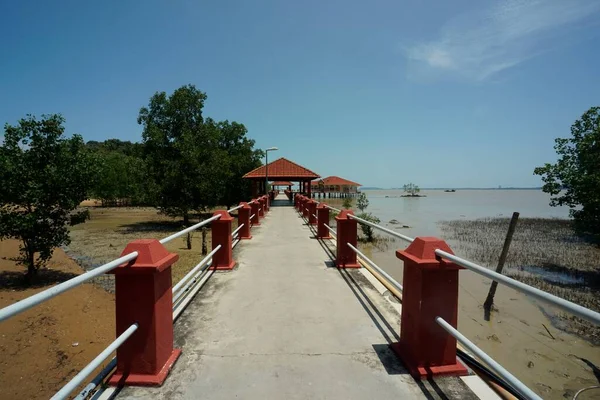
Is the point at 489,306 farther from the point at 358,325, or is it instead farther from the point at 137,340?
the point at 137,340

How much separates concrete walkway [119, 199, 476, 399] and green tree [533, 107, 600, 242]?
1366 centimetres

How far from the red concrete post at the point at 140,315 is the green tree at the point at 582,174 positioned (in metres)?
16.6

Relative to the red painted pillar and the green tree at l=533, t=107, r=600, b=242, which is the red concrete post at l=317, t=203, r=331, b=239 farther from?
the green tree at l=533, t=107, r=600, b=242

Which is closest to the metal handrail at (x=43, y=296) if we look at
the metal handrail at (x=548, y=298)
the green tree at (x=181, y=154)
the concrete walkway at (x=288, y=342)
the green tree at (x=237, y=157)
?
the concrete walkway at (x=288, y=342)

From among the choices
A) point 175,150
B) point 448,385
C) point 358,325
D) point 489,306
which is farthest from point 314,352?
point 175,150

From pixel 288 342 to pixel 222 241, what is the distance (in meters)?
3.08

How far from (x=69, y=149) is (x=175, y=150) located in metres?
12.9

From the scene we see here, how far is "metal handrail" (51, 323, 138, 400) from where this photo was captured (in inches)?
Result: 67.0

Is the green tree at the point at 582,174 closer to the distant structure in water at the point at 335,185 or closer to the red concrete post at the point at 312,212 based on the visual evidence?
the red concrete post at the point at 312,212

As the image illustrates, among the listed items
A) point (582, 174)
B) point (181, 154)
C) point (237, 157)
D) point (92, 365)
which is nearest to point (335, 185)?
point (237, 157)

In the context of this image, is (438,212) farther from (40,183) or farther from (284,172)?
(40,183)

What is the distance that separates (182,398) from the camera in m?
2.43

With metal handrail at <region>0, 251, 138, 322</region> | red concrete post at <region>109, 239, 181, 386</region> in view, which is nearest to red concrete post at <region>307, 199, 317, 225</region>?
red concrete post at <region>109, 239, 181, 386</region>

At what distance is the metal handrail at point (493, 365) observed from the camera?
1.71 m
